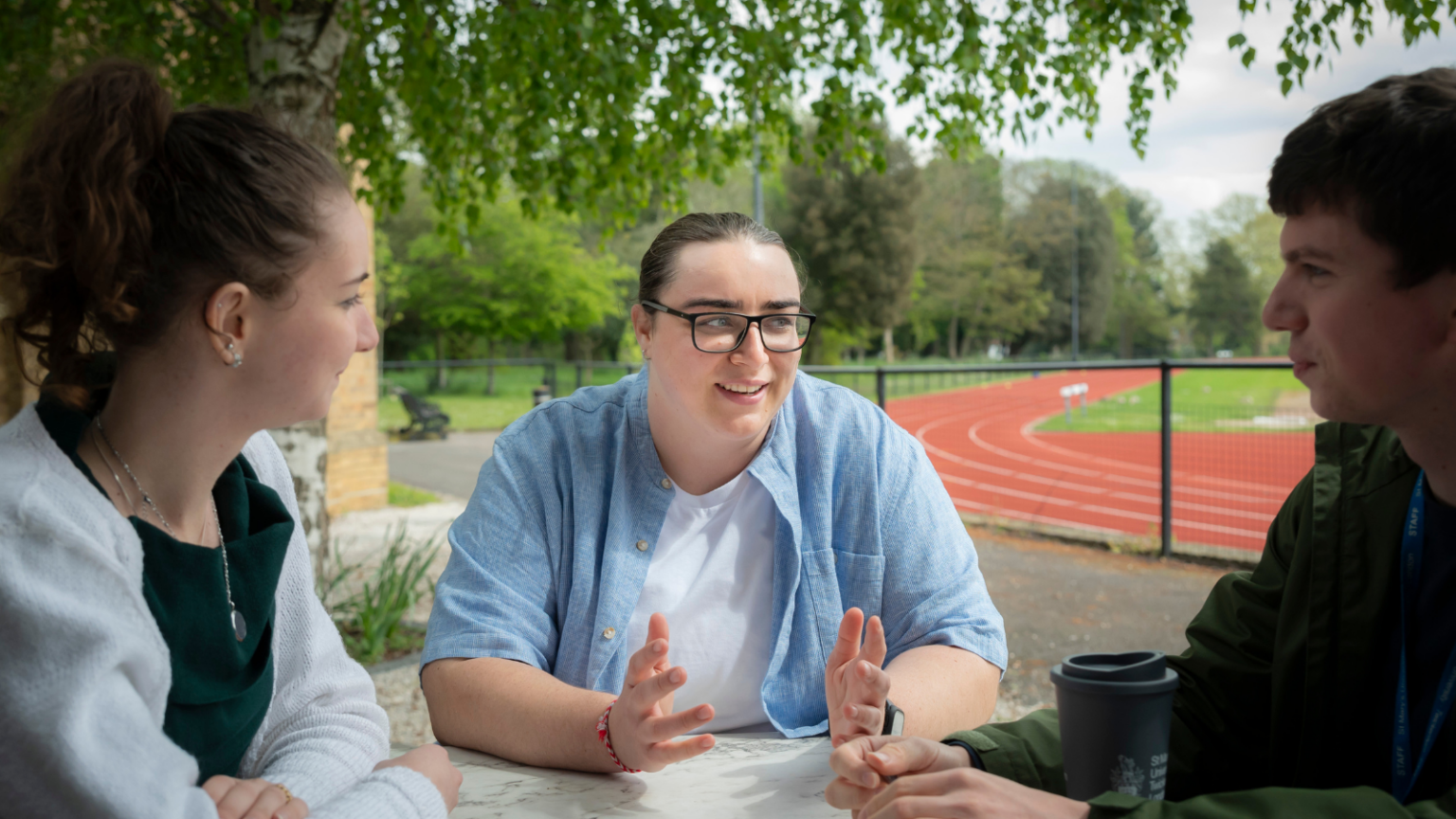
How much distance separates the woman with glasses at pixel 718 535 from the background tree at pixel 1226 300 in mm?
56941

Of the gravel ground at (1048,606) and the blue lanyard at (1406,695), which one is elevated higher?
the blue lanyard at (1406,695)

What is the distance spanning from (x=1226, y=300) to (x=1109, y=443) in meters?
45.8

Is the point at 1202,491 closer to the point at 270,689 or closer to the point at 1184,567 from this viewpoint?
the point at 1184,567

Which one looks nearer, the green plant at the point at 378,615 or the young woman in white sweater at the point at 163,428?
the young woman in white sweater at the point at 163,428

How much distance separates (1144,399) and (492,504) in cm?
897

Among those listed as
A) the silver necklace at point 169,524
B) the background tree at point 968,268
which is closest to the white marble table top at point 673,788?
the silver necklace at point 169,524

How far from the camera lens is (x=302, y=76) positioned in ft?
13.6

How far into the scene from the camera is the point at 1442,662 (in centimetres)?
126

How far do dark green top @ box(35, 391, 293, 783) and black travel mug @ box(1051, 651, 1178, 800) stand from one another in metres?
1.05

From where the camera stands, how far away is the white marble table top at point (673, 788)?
4.51 feet

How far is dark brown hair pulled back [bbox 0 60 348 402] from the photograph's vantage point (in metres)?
1.15

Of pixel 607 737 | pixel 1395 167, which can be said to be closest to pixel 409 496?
pixel 607 737

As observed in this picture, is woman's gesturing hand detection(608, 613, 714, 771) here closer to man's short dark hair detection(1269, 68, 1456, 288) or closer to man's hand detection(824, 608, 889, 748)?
man's hand detection(824, 608, 889, 748)

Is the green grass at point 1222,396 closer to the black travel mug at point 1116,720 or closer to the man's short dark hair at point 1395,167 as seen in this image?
the man's short dark hair at point 1395,167
